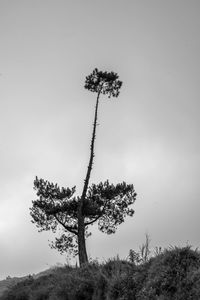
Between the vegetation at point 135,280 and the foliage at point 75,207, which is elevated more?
the foliage at point 75,207

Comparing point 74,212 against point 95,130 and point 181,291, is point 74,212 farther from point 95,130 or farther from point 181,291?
point 181,291

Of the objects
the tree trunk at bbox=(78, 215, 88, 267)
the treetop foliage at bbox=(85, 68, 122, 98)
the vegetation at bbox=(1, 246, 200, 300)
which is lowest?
the vegetation at bbox=(1, 246, 200, 300)

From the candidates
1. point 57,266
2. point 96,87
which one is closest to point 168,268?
point 57,266

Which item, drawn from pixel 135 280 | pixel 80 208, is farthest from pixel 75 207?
pixel 135 280

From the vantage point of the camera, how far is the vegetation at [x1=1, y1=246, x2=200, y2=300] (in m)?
9.80

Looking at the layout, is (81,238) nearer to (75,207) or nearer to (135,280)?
(75,207)

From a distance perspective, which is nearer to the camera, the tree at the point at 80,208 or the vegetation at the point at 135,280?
the vegetation at the point at 135,280

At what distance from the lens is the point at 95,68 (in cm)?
3447

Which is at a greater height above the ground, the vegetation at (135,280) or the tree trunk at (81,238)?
the tree trunk at (81,238)

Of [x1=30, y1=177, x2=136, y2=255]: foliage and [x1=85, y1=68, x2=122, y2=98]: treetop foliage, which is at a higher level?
[x1=85, y1=68, x2=122, y2=98]: treetop foliage

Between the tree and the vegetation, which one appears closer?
the vegetation

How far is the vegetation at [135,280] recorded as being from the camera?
9.80 metres

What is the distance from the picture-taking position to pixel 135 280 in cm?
1152

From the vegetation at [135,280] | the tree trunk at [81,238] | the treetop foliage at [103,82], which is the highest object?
the treetop foliage at [103,82]
